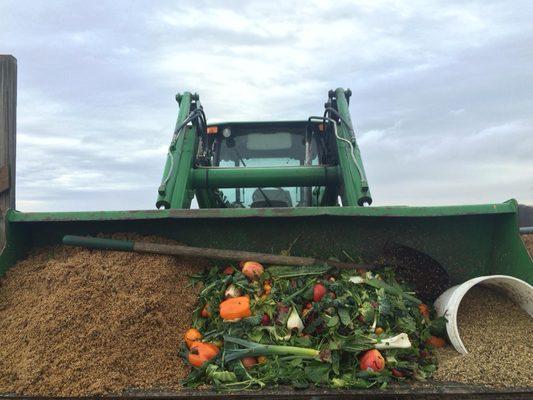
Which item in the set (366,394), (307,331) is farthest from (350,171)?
(366,394)

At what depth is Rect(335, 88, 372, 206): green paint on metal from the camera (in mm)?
4254

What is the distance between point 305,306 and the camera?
284 centimetres

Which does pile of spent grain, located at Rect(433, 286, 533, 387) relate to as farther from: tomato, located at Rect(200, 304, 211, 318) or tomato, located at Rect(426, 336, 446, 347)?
tomato, located at Rect(200, 304, 211, 318)

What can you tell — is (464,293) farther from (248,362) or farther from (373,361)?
(248,362)

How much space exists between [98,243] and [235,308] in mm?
1092

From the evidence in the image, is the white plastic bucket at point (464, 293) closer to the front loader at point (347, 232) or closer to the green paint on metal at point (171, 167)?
the front loader at point (347, 232)

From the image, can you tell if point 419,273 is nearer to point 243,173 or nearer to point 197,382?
point 197,382

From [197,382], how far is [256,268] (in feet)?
2.68

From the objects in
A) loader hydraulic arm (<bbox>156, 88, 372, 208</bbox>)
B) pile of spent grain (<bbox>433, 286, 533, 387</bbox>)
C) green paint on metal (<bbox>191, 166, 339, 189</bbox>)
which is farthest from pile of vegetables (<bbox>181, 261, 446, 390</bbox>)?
green paint on metal (<bbox>191, 166, 339, 189</bbox>)

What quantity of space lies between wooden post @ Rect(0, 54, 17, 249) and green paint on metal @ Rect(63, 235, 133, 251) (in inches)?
28.1

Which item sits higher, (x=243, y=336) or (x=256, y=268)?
(x=256, y=268)

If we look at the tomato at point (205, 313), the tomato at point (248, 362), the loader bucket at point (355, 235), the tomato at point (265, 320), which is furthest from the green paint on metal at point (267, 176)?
the tomato at point (248, 362)

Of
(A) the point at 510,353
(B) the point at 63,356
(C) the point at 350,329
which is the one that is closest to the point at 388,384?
(C) the point at 350,329

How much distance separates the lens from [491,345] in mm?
2857
